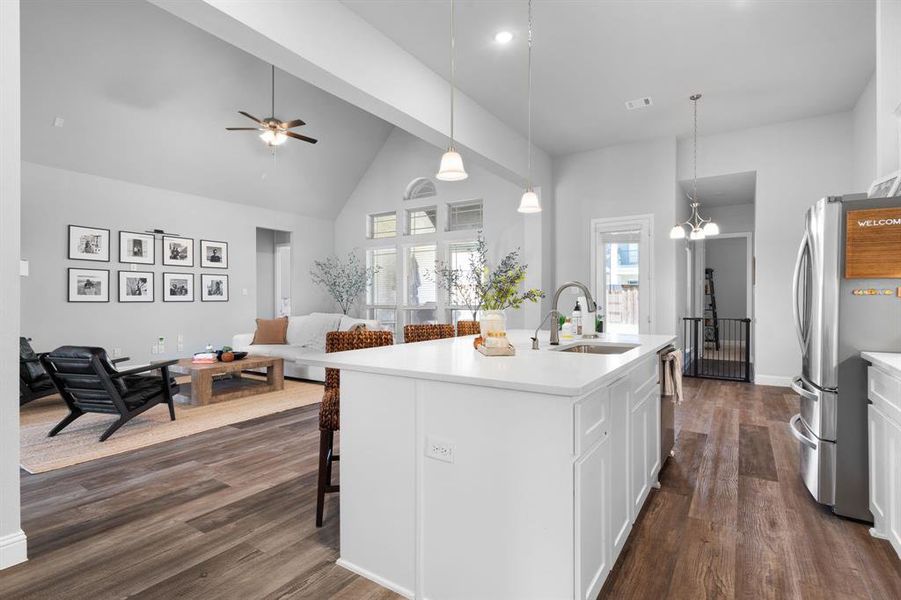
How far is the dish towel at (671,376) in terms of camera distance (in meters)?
2.92

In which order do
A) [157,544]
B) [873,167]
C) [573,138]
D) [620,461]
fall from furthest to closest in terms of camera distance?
[573,138] → [873,167] → [157,544] → [620,461]

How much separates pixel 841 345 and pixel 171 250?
7.65 meters

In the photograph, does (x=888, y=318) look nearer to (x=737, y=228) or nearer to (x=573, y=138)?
(x=573, y=138)

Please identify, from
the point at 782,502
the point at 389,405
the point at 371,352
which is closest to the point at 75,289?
the point at 371,352

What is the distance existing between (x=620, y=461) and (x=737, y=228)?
30.0ft

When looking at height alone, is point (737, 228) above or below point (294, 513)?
above

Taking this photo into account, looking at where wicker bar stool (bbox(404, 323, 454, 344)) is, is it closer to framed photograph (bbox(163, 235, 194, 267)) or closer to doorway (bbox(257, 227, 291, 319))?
framed photograph (bbox(163, 235, 194, 267))

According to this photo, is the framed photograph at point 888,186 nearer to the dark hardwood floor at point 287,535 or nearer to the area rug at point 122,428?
the dark hardwood floor at point 287,535

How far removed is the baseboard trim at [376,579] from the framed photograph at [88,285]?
5.86m

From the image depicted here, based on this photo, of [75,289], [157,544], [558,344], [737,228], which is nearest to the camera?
[157,544]

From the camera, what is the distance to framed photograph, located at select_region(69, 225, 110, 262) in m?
5.80

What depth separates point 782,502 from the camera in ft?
8.70

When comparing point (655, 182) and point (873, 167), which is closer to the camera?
point (873, 167)

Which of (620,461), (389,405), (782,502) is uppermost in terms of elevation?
(389,405)
